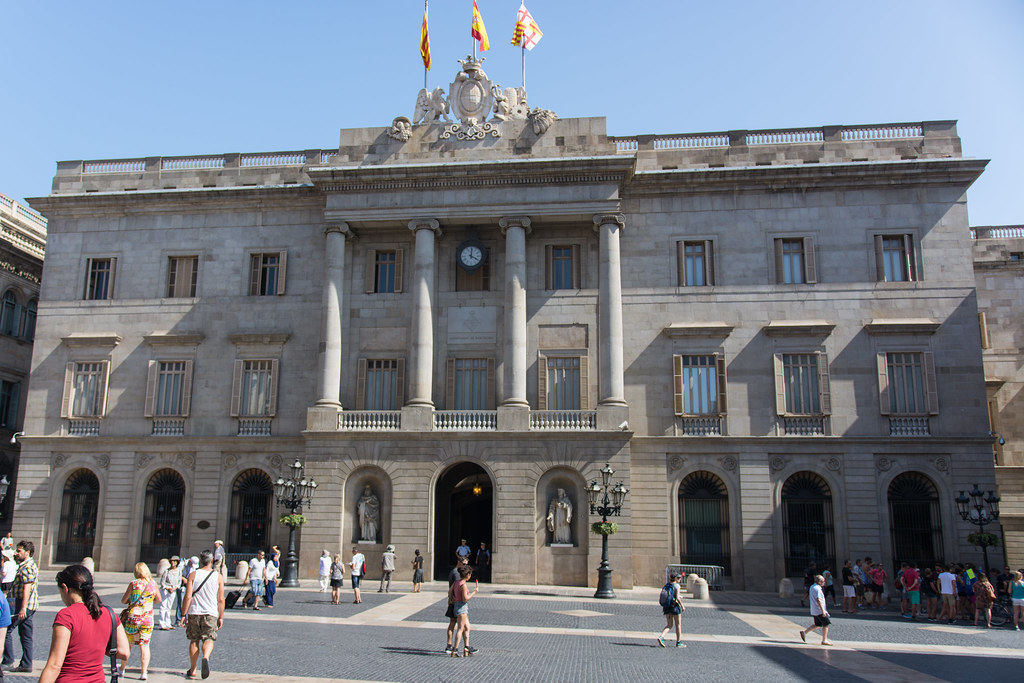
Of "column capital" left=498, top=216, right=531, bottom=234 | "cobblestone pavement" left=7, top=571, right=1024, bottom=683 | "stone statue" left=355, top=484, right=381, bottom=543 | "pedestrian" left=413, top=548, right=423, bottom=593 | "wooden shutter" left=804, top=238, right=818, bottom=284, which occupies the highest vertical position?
"column capital" left=498, top=216, right=531, bottom=234

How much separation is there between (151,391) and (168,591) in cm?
1852

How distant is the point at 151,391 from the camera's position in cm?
3728

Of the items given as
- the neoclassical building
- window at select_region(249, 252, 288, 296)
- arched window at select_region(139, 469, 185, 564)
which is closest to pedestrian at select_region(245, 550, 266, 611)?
the neoclassical building

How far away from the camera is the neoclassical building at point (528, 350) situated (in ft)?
110

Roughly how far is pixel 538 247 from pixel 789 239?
10808 millimetres

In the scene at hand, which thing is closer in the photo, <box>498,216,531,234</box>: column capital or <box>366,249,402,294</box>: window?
<box>498,216,531,234</box>: column capital

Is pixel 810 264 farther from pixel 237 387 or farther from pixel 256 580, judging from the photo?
pixel 237 387

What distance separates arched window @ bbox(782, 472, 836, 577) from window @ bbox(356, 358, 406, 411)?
1657 cm

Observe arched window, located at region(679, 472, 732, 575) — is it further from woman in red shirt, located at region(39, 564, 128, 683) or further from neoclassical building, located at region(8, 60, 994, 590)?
woman in red shirt, located at region(39, 564, 128, 683)

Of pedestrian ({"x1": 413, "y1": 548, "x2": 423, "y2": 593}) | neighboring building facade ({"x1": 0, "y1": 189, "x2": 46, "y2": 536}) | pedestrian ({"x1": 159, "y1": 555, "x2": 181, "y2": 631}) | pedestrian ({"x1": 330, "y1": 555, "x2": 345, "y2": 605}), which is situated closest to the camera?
pedestrian ({"x1": 159, "y1": 555, "x2": 181, "y2": 631})

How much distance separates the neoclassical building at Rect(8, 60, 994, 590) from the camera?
33.6 m

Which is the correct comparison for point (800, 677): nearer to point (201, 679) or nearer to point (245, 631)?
point (201, 679)

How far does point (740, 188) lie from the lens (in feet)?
119

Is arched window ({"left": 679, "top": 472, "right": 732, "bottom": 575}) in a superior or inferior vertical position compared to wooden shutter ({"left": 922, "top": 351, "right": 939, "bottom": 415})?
inferior
